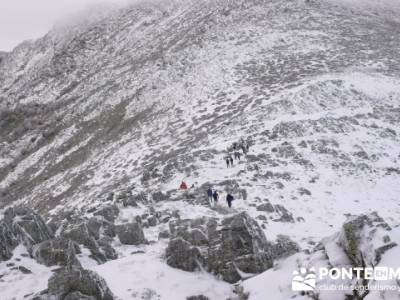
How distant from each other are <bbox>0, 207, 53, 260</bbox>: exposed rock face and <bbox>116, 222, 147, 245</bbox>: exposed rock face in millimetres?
2556

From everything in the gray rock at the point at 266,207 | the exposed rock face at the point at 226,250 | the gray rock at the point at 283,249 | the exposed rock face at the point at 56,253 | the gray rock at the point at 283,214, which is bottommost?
the gray rock at the point at 283,214

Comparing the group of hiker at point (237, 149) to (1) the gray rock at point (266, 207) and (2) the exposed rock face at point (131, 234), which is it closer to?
(1) the gray rock at point (266, 207)

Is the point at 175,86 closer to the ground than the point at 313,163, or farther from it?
farther from it

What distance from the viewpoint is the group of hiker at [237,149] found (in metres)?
26.5

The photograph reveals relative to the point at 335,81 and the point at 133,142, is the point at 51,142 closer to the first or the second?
the point at 133,142

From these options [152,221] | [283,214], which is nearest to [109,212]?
[152,221]

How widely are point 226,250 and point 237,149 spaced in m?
14.1

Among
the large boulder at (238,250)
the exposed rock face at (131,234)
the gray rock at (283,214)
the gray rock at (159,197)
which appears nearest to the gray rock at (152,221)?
the exposed rock face at (131,234)

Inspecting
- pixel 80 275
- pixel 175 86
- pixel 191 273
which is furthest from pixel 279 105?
pixel 80 275

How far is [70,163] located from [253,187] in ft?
69.0

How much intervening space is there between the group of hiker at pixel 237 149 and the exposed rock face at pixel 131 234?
8917 mm

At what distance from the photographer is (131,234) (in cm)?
1800

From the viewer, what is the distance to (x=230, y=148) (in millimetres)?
28812

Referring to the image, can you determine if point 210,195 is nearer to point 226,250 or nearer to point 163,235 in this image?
point 163,235
